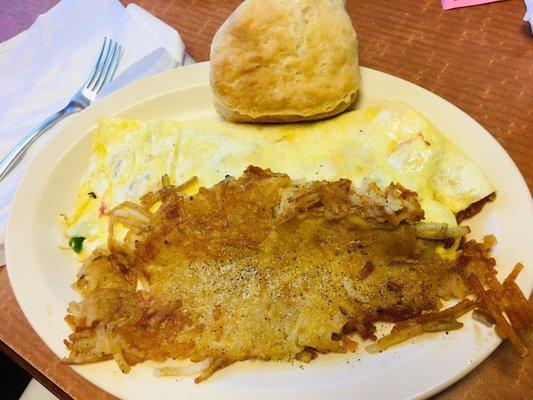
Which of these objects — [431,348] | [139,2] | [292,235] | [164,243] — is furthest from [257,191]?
[139,2]

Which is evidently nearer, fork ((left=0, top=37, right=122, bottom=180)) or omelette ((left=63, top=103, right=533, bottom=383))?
omelette ((left=63, top=103, right=533, bottom=383))

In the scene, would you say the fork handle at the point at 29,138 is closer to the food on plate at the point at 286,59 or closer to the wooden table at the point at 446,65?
the wooden table at the point at 446,65

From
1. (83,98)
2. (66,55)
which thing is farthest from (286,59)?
(66,55)

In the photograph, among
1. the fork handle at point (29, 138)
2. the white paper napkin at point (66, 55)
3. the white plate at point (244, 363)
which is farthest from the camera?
the white paper napkin at point (66, 55)

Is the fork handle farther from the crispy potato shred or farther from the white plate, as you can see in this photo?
the crispy potato shred

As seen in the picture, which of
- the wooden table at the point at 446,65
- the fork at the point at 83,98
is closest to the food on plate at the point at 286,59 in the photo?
the wooden table at the point at 446,65

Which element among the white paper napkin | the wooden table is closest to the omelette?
the wooden table

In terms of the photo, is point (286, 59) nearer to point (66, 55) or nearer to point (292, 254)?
point (292, 254)
